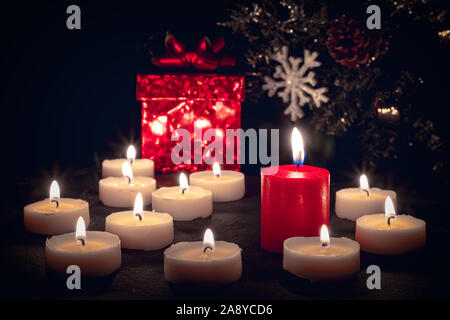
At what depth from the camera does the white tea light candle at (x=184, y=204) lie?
2.09 meters

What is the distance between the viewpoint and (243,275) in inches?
61.3

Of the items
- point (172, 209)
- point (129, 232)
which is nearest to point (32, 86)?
point (172, 209)

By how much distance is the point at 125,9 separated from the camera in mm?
3115

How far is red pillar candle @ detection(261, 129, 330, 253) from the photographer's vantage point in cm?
173

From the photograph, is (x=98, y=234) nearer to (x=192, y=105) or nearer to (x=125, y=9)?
(x=192, y=105)

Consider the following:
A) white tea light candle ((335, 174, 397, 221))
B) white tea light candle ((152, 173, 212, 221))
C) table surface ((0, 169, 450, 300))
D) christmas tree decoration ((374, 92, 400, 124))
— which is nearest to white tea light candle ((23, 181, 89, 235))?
table surface ((0, 169, 450, 300))

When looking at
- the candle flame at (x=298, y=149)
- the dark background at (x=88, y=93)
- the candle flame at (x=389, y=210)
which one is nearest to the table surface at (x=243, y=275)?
the candle flame at (x=389, y=210)

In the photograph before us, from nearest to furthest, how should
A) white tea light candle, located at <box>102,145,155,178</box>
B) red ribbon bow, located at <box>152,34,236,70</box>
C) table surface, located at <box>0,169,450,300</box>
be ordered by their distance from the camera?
table surface, located at <box>0,169,450,300</box>, white tea light candle, located at <box>102,145,155,178</box>, red ribbon bow, located at <box>152,34,236,70</box>

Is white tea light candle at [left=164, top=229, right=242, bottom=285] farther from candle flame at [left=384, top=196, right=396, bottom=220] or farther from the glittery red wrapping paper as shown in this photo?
the glittery red wrapping paper

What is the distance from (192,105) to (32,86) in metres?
0.80

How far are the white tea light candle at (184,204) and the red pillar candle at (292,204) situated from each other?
376 millimetres

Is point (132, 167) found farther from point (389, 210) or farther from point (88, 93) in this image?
point (389, 210)

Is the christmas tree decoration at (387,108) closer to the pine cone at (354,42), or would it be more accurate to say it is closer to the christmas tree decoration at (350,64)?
the christmas tree decoration at (350,64)

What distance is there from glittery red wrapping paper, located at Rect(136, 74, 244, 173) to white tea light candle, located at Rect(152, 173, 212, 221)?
0.70 meters
